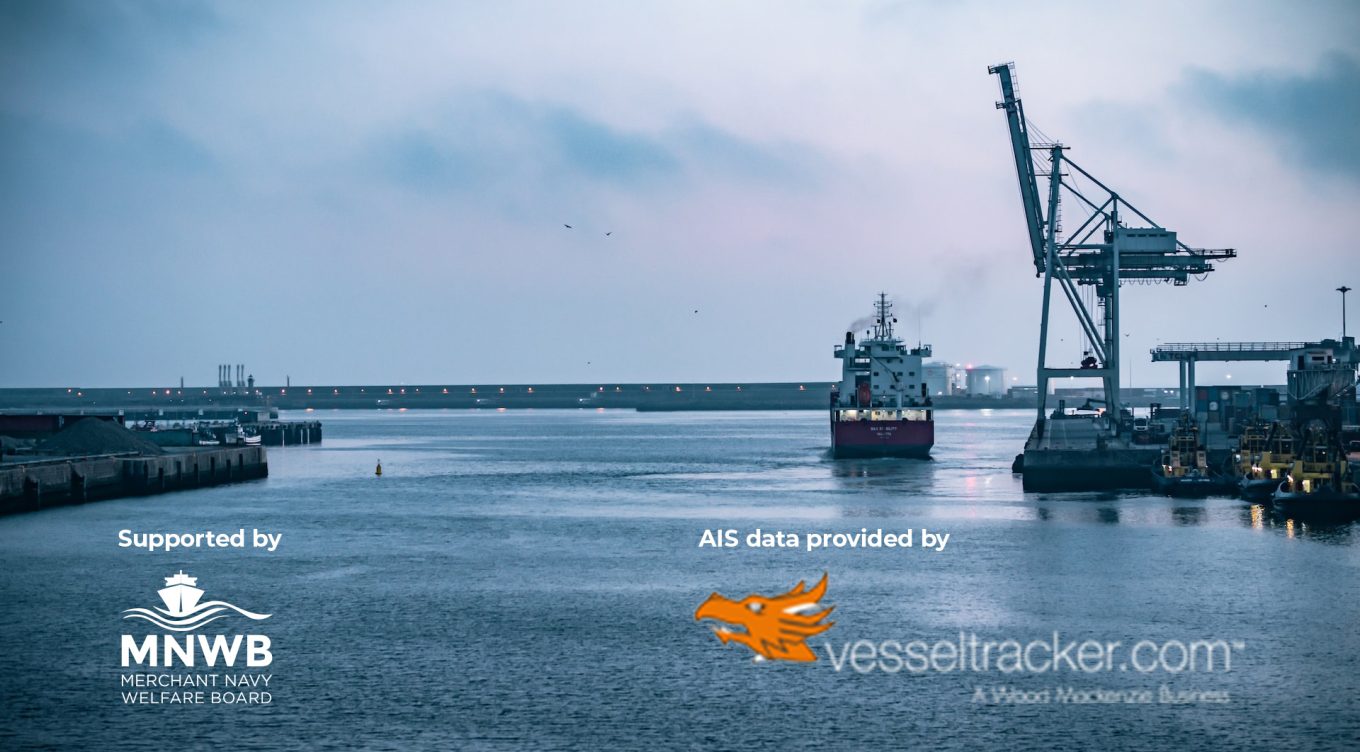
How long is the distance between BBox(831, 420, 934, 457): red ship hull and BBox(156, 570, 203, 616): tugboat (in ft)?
195

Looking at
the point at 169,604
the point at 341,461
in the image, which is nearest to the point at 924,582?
the point at 169,604

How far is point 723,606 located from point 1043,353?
54.5 meters

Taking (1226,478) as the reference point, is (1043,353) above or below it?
above

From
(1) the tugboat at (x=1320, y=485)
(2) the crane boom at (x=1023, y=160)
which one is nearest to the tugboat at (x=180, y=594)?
(1) the tugboat at (x=1320, y=485)

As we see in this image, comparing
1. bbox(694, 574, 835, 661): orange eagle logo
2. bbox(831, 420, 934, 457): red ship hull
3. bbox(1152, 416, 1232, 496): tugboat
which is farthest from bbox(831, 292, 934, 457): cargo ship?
bbox(694, 574, 835, 661): orange eagle logo

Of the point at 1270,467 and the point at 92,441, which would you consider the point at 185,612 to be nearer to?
the point at 1270,467

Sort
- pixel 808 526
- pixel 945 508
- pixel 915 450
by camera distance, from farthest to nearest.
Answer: pixel 915 450 → pixel 945 508 → pixel 808 526

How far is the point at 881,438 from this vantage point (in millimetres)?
90562

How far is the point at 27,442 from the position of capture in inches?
2965

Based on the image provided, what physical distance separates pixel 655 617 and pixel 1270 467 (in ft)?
112

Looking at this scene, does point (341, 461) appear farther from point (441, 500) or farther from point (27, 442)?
point (441, 500)

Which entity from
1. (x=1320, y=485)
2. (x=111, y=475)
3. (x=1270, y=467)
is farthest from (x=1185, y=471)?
(x=111, y=475)

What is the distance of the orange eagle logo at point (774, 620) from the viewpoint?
26.1 meters

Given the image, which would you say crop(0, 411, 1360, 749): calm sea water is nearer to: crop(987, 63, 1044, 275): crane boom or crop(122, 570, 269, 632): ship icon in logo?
crop(122, 570, 269, 632): ship icon in logo
